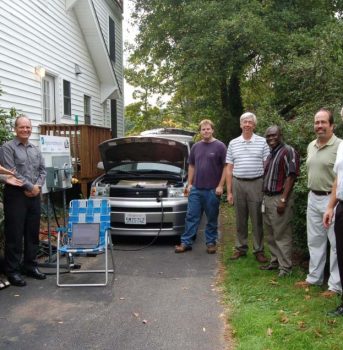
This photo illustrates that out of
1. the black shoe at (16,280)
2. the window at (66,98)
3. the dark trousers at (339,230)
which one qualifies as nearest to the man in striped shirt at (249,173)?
the dark trousers at (339,230)

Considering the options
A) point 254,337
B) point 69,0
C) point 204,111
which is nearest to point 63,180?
point 254,337

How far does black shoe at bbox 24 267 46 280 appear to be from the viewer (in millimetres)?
5789

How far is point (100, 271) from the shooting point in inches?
234

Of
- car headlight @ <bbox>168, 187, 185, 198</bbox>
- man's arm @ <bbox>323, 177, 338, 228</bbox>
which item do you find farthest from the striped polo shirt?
man's arm @ <bbox>323, 177, 338, 228</bbox>

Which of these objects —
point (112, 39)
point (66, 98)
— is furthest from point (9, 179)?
point (112, 39)

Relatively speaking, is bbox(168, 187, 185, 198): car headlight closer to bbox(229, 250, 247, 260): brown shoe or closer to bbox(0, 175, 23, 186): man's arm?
bbox(229, 250, 247, 260): brown shoe

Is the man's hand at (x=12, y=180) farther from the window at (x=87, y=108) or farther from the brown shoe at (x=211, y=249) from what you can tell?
the window at (x=87, y=108)

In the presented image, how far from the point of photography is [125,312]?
183 inches

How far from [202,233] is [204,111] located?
9.68 m

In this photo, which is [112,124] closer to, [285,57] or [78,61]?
[78,61]

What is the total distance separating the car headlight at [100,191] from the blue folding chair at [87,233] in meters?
1.41

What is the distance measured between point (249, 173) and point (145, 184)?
6.81ft

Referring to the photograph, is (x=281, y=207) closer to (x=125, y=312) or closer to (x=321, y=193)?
(x=321, y=193)

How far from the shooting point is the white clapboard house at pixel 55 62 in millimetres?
9430
